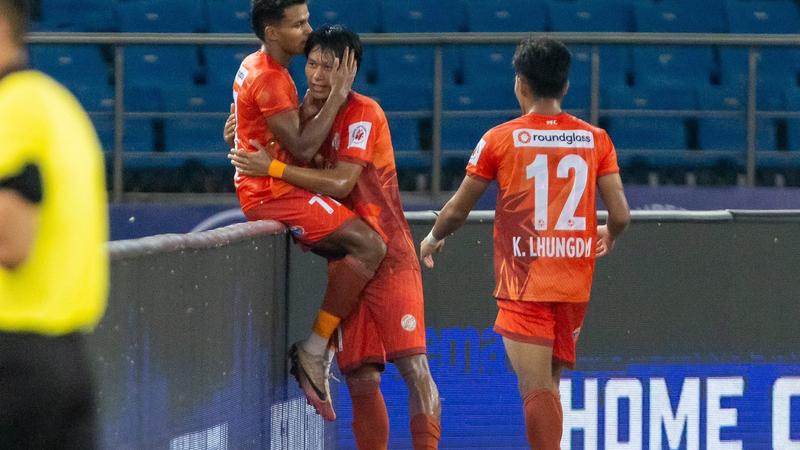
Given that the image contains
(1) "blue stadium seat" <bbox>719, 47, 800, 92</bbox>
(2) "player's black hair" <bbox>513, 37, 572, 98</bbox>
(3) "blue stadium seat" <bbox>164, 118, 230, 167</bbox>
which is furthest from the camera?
(1) "blue stadium seat" <bbox>719, 47, 800, 92</bbox>

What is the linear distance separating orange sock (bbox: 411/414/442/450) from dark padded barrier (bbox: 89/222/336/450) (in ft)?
1.57

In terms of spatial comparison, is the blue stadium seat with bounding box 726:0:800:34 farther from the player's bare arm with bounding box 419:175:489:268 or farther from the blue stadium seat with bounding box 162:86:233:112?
the player's bare arm with bounding box 419:175:489:268

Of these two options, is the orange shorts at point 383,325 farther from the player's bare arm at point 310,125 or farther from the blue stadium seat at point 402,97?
the blue stadium seat at point 402,97

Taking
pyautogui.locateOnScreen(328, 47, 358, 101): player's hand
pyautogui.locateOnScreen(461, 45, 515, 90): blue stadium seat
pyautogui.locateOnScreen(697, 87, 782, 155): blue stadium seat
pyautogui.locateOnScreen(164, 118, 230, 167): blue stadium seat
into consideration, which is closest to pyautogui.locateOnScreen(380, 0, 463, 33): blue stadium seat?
pyautogui.locateOnScreen(461, 45, 515, 90): blue stadium seat

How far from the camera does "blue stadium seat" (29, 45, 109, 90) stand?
9.79m

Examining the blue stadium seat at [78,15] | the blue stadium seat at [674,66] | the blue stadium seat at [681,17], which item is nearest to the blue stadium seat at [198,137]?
the blue stadium seat at [78,15]

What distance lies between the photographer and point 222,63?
10219 mm

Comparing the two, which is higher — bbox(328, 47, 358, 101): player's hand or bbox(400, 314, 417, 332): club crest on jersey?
bbox(328, 47, 358, 101): player's hand

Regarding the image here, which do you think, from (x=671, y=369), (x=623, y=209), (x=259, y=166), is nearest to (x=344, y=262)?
(x=259, y=166)

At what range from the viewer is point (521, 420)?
6496 millimetres

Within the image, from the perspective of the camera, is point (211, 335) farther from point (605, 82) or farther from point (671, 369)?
point (605, 82)

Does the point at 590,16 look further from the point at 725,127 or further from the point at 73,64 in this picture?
the point at 73,64

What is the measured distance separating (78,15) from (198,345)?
674 centimetres

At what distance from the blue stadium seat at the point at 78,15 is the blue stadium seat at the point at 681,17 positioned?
3.89 meters
